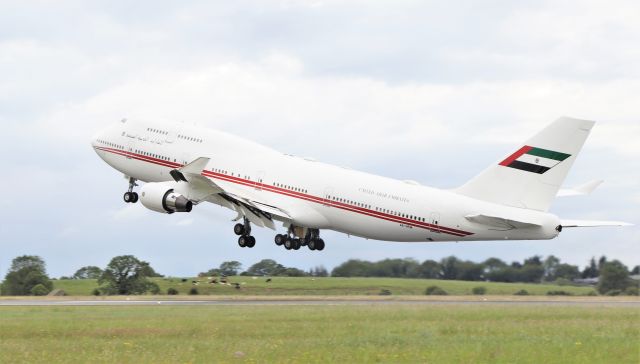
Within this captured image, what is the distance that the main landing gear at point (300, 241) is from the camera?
221ft

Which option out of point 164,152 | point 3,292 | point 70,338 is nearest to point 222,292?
point 164,152

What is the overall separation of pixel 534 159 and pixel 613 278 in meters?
27.9

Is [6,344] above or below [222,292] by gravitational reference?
below

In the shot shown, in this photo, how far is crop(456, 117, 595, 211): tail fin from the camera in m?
51.9

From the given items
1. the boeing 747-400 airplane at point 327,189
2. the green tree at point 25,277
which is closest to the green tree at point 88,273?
the green tree at point 25,277

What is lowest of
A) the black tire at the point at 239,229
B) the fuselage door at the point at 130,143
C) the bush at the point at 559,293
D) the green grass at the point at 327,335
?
the green grass at the point at 327,335

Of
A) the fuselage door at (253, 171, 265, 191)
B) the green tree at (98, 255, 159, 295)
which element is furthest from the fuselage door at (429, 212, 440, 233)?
the green tree at (98, 255, 159, 295)

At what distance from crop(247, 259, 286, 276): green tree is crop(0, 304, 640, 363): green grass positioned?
37316 mm

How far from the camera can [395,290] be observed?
253ft

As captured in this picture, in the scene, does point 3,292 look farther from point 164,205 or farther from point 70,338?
point 70,338

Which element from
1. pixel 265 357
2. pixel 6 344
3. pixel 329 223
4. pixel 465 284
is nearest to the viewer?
pixel 265 357

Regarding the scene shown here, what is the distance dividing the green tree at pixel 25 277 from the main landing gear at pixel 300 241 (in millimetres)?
39242

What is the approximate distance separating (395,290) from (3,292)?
45.1m

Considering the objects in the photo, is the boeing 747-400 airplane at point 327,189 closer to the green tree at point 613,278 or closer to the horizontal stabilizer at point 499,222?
the horizontal stabilizer at point 499,222
